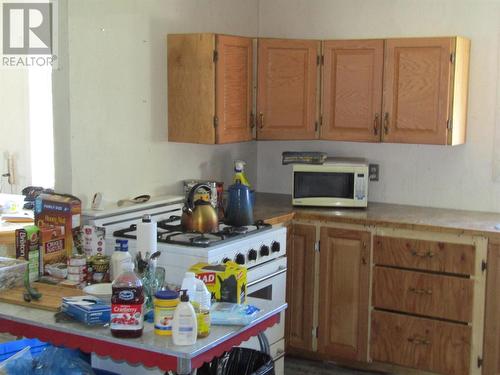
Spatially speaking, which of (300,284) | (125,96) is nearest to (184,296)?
(125,96)

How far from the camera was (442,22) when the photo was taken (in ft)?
14.6

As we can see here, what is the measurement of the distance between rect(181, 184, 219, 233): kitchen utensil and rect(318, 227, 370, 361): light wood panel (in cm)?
98

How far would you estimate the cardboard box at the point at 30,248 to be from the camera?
308 centimetres

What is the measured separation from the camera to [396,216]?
418 centimetres

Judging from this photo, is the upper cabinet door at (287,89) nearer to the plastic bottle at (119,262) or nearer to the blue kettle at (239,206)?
the blue kettle at (239,206)

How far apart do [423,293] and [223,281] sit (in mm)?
1653

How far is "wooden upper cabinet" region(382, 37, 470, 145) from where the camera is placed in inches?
163

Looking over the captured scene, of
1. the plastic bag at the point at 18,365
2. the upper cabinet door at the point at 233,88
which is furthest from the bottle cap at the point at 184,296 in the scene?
the upper cabinet door at the point at 233,88

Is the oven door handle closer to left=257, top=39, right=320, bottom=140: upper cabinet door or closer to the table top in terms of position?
the table top

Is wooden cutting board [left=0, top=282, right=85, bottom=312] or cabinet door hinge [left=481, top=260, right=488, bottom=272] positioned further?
cabinet door hinge [left=481, top=260, right=488, bottom=272]

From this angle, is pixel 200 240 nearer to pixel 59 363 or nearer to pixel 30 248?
pixel 30 248

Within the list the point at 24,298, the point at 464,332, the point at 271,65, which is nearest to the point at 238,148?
the point at 271,65

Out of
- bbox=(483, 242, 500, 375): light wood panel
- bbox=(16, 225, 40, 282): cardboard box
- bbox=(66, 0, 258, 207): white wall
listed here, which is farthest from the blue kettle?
bbox=(483, 242, 500, 375): light wood panel

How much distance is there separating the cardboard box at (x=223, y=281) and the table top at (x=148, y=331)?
12 cm
